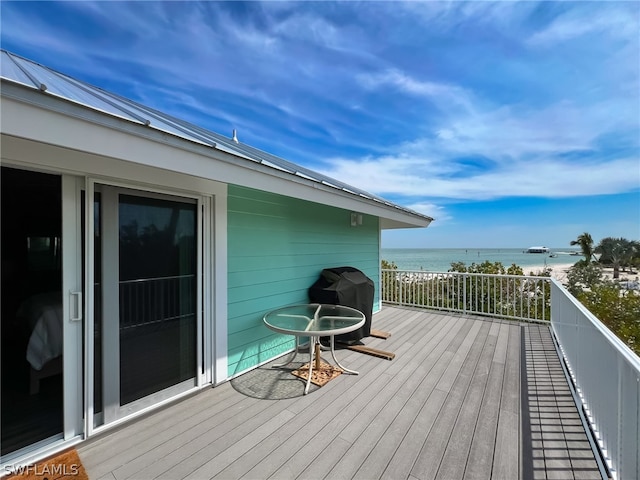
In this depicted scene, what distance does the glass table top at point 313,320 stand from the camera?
2.72 meters

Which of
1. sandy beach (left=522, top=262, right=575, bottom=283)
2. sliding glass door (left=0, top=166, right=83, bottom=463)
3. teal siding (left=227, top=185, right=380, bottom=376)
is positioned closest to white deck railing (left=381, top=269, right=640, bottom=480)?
teal siding (left=227, top=185, right=380, bottom=376)

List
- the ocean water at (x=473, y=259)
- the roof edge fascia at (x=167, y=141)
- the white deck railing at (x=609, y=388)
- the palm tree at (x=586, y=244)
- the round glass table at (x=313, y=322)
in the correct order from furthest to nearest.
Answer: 1. the ocean water at (x=473, y=259)
2. the palm tree at (x=586, y=244)
3. the round glass table at (x=313, y=322)
4. the white deck railing at (x=609, y=388)
5. the roof edge fascia at (x=167, y=141)

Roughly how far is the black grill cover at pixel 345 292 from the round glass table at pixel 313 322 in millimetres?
200

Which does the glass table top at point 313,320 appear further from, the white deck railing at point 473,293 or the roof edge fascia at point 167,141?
the white deck railing at point 473,293

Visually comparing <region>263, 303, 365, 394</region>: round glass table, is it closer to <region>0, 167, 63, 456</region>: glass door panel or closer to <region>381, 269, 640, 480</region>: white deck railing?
<region>0, 167, 63, 456</region>: glass door panel

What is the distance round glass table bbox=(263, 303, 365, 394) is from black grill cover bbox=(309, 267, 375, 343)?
0.20 meters

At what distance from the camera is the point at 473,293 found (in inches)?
246

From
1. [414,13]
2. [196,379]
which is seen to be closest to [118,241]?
[196,379]

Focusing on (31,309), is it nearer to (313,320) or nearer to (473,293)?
(313,320)

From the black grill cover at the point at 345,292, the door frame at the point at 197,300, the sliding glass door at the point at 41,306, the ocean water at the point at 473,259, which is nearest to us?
the sliding glass door at the point at 41,306

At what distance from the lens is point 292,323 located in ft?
9.86

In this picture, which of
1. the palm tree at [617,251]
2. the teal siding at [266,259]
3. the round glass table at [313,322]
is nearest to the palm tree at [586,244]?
the palm tree at [617,251]

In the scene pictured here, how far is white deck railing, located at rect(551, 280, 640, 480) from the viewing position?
55.6 inches

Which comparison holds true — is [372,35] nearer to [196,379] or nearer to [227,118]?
[227,118]
